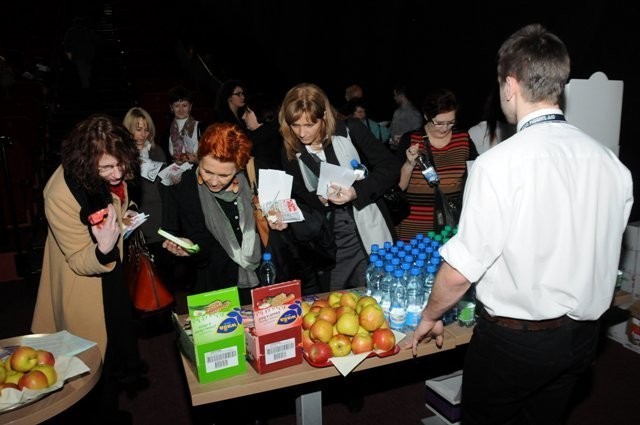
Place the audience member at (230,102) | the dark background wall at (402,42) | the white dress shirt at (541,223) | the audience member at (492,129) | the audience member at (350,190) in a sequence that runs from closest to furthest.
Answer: the white dress shirt at (541,223)
the audience member at (350,190)
the audience member at (492,129)
the dark background wall at (402,42)
the audience member at (230,102)

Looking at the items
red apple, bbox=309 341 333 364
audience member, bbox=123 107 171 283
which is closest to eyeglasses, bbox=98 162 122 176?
red apple, bbox=309 341 333 364

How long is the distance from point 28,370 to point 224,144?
47.2 inches

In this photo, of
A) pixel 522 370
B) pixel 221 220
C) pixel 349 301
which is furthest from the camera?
pixel 221 220

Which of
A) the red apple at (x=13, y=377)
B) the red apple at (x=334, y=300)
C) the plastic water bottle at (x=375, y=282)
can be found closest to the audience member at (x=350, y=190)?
the plastic water bottle at (x=375, y=282)

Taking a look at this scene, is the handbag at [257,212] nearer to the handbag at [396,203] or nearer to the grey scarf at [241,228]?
the grey scarf at [241,228]

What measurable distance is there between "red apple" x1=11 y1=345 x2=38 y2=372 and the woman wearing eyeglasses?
2.19 metres

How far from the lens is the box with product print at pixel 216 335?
5.32 feet

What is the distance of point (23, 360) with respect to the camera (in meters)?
1.67

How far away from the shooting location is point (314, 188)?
2611 millimetres

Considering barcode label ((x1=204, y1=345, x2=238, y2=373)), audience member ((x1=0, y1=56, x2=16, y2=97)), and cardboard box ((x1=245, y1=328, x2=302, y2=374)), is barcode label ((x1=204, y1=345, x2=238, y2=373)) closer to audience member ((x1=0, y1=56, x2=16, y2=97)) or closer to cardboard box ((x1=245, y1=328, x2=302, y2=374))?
cardboard box ((x1=245, y1=328, x2=302, y2=374))

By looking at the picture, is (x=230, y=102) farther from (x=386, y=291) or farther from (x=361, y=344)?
(x=361, y=344)

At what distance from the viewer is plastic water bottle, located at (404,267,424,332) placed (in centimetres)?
205

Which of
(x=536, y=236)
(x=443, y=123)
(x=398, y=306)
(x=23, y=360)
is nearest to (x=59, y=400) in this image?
(x=23, y=360)

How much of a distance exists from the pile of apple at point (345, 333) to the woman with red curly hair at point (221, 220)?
2.12 ft
